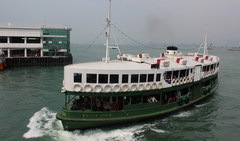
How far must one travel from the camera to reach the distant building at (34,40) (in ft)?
168

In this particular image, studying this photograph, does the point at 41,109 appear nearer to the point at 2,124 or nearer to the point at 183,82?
the point at 2,124

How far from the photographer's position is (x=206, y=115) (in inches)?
817

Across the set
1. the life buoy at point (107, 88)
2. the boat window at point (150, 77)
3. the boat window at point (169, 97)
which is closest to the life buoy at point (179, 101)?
the boat window at point (169, 97)

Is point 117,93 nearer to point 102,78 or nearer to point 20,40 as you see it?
point 102,78

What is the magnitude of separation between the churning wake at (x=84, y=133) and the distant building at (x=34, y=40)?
39028mm

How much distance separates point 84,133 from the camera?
1546 cm

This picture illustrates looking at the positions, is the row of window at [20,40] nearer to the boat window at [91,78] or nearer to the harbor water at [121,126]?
the harbor water at [121,126]

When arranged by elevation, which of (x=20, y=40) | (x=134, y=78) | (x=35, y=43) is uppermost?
(x=20, y=40)

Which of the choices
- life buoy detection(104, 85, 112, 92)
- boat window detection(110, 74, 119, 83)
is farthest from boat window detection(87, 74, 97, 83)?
boat window detection(110, 74, 119, 83)

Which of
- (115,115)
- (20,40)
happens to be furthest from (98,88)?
(20,40)

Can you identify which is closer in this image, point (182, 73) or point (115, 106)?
point (115, 106)

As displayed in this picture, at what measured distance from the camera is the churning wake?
15023 mm

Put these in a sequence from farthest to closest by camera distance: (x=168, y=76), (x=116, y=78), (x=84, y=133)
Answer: (x=168, y=76) < (x=116, y=78) < (x=84, y=133)

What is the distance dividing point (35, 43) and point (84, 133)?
4313 centimetres
